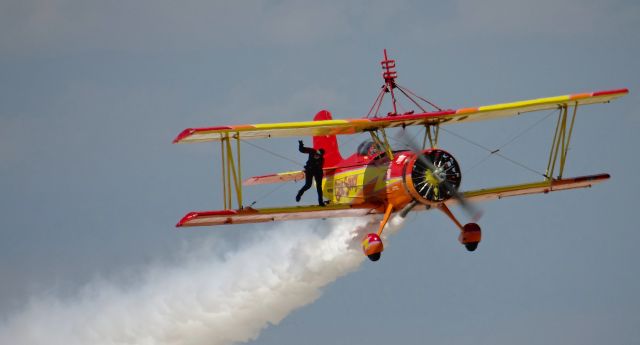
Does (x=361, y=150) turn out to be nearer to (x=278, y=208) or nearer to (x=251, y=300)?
(x=278, y=208)

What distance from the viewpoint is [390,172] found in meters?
48.1

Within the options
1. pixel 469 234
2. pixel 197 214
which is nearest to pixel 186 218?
pixel 197 214

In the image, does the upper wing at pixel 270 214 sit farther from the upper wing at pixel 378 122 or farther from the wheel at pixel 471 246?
the wheel at pixel 471 246

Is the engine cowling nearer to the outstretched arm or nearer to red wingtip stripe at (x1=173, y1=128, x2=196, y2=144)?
the outstretched arm

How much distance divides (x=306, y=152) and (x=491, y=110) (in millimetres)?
5122

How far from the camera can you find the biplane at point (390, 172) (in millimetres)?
47250

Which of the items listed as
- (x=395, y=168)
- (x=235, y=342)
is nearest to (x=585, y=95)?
(x=395, y=168)

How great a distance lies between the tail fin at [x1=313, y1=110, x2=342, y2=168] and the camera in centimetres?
5316

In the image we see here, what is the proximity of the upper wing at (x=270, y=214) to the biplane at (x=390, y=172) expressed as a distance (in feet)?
0.08

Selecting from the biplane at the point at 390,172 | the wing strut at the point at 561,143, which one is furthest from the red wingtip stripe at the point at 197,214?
the wing strut at the point at 561,143

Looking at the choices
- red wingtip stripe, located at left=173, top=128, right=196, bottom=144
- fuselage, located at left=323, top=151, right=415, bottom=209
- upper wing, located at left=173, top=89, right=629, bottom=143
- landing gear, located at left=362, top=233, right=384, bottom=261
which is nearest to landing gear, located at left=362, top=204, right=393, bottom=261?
landing gear, located at left=362, top=233, right=384, bottom=261

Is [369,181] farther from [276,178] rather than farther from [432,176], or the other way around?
[276,178]

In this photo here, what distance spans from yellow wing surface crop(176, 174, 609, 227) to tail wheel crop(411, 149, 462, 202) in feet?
1.79

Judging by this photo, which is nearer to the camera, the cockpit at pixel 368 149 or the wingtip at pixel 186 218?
the wingtip at pixel 186 218
